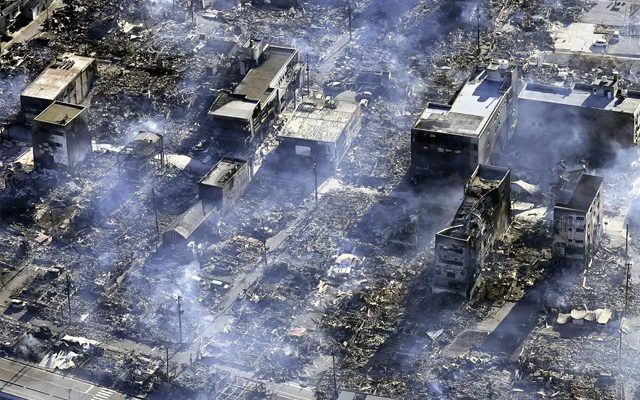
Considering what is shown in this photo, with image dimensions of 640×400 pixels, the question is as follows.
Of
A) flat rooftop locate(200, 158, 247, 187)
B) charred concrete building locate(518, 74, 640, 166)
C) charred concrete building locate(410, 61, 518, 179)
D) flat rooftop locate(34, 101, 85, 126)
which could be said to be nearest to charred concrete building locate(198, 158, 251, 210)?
flat rooftop locate(200, 158, 247, 187)

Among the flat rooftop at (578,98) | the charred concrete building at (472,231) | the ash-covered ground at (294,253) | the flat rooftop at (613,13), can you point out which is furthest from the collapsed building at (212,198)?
the flat rooftop at (613,13)

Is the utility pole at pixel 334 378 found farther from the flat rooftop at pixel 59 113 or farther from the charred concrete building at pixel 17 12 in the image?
the charred concrete building at pixel 17 12

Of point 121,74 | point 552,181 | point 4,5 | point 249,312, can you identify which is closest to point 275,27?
point 121,74

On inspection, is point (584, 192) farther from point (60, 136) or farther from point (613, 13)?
point (60, 136)

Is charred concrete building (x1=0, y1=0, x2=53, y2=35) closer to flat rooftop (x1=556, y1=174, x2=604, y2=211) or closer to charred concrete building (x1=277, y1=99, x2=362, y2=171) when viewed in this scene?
charred concrete building (x1=277, y1=99, x2=362, y2=171)

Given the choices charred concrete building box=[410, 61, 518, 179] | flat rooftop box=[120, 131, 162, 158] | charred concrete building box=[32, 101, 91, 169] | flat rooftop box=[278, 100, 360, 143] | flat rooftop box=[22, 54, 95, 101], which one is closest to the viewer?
charred concrete building box=[410, 61, 518, 179]

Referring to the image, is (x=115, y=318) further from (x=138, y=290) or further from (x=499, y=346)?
(x=499, y=346)

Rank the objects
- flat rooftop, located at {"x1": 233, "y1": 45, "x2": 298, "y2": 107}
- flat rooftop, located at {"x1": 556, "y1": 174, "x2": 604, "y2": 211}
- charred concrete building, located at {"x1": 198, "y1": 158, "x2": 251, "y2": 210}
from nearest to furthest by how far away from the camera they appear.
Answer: flat rooftop, located at {"x1": 556, "y1": 174, "x2": 604, "y2": 211}, charred concrete building, located at {"x1": 198, "y1": 158, "x2": 251, "y2": 210}, flat rooftop, located at {"x1": 233, "y1": 45, "x2": 298, "y2": 107}
